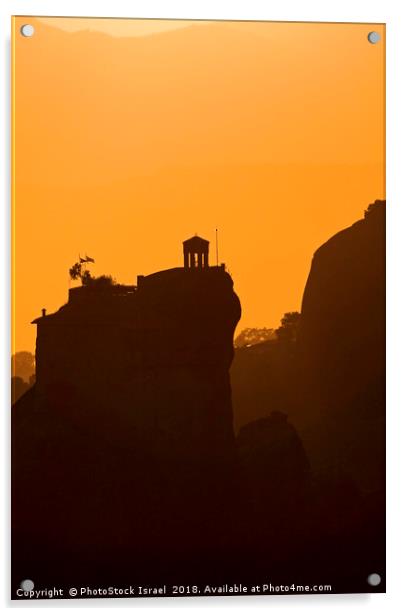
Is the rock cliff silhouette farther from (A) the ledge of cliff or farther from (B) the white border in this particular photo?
(A) the ledge of cliff

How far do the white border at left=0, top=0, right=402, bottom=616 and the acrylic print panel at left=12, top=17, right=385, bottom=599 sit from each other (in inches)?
1.1

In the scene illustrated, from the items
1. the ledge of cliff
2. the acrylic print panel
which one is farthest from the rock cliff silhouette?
the ledge of cliff

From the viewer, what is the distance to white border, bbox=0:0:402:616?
174cm

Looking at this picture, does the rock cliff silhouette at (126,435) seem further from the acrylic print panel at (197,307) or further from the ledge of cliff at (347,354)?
the ledge of cliff at (347,354)

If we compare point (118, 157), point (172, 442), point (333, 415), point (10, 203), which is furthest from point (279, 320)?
point (10, 203)

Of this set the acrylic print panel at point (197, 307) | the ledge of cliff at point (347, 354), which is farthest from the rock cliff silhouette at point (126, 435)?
the ledge of cliff at point (347, 354)

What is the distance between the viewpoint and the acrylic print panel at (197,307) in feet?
5.72

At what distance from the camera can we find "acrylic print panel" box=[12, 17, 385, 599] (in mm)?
1743
